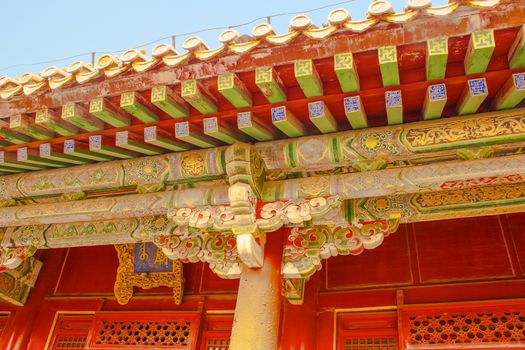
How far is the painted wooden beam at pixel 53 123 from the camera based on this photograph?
3.04 metres

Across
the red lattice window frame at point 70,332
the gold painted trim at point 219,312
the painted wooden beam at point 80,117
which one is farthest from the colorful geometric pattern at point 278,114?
the red lattice window frame at point 70,332

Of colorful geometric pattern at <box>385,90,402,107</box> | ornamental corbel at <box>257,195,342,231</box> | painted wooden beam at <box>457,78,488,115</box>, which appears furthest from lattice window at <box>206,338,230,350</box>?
painted wooden beam at <box>457,78,488,115</box>

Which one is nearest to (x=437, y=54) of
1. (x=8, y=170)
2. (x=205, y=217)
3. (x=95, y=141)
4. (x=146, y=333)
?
(x=205, y=217)

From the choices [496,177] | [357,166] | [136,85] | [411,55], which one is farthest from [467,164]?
[136,85]

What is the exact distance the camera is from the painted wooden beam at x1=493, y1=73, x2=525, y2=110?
7.98 ft

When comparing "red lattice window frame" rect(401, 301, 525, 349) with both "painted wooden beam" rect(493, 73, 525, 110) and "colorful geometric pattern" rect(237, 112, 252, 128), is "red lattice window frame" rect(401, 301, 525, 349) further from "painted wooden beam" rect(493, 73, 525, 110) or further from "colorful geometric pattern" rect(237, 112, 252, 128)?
"colorful geometric pattern" rect(237, 112, 252, 128)

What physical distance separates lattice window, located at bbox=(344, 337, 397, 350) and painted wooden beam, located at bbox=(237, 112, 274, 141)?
2070 millimetres

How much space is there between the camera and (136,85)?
2834mm

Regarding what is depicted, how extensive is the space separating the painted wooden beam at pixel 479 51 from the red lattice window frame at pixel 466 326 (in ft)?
7.44

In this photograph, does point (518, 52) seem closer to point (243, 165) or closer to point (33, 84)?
point (243, 165)

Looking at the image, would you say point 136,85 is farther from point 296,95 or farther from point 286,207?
point 286,207

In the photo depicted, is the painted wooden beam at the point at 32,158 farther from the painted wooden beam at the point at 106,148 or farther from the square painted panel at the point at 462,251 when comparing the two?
the square painted panel at the point at 462,251

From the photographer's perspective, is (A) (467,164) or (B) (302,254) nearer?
(A) (467,164)

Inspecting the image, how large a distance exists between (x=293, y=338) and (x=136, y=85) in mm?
2679
